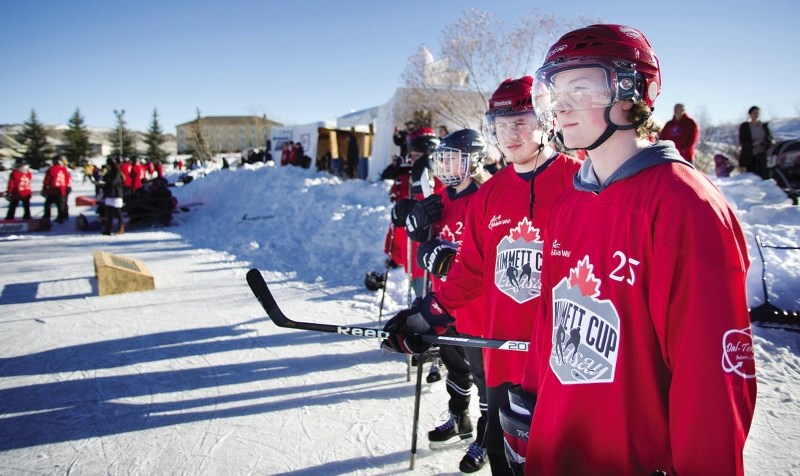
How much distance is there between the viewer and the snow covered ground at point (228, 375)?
10.3ft

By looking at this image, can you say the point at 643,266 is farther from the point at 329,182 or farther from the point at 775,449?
the point at 329,182

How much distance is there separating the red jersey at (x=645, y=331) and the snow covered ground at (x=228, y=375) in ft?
0.33

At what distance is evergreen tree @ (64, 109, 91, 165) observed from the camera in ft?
190

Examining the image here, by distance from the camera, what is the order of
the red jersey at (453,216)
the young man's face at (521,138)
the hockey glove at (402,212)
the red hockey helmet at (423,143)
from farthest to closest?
the red hockey helmet at (423,143), the hockey glove at (402,212), the red jersey at (453,216), the young man's face at (521,138)

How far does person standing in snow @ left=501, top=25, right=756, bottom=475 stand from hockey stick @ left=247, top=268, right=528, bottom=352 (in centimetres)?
37

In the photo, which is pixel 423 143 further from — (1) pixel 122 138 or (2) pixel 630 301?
(1) pixel 122 138

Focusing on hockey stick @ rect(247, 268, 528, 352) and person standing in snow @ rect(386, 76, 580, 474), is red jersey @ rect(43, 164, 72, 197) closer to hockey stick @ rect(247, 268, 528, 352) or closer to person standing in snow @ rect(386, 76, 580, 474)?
hockey stick @ rect(247, 268, 528, 352)

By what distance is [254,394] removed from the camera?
13.1 ft

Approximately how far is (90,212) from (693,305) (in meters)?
21.6

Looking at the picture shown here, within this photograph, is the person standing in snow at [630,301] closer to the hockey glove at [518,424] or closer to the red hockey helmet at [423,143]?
the hockey glove at [518,424]

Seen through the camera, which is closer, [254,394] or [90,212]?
[254,394]

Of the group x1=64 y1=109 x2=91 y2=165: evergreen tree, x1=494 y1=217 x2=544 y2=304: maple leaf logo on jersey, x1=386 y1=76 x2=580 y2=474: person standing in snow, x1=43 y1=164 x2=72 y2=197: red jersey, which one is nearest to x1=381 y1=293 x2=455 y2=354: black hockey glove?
x1=386 y1=76 x2=580 y2=474: person standing in snow

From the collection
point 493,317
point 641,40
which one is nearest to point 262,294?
point 493,317

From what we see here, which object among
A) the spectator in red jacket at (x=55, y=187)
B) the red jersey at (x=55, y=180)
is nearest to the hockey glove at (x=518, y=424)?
the spectator in red jacket at (x=55, y=187)
